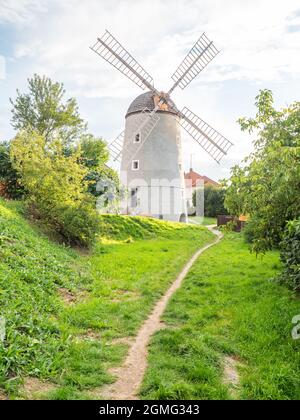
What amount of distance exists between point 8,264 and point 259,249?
728 cm

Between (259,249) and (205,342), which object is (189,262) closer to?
(259,249)

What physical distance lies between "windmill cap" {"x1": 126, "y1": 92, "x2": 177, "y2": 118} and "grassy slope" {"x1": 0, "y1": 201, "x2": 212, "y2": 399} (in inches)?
695

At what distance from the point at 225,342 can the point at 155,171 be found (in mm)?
23977

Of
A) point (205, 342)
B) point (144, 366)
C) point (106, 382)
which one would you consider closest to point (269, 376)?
point (205, 342)

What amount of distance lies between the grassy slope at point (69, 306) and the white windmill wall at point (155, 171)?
13.9 meters

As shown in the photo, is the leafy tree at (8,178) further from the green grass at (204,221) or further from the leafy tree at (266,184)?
the green grass at (204,221)

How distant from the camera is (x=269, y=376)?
560 cm

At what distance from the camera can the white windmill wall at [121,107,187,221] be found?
30.3 meters

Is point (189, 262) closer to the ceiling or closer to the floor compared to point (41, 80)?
closer to the floor

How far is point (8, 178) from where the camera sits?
2170cm

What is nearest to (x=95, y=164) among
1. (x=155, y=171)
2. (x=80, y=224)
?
(x=155, y=171)

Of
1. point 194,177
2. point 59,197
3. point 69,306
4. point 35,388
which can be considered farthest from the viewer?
point 194,177

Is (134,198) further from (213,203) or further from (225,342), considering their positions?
(225,342)

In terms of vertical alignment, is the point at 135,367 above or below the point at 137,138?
below
